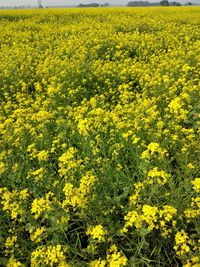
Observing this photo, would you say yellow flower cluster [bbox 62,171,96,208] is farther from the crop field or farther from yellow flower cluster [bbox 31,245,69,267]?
yellow flower cluster [bbox 31,245,69,267]

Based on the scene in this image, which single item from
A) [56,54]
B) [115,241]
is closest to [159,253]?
[115,241]

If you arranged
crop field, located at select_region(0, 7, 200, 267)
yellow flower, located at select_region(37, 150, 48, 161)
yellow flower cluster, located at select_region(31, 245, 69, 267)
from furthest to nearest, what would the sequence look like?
1. yellow flower, located at select_region(37, 150, 48, 161)
2. crop field, located at select_region(0, 7, 200, 267)
3. yellow flower cluster, located at select_region(31, 245, 69, 267)

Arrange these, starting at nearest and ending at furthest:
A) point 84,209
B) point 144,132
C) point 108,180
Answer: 1. point 84,209
2. point 108,180
3. point 144,132

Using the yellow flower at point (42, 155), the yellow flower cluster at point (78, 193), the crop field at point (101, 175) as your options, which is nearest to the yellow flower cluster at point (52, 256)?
the crop field at point (101, 175)

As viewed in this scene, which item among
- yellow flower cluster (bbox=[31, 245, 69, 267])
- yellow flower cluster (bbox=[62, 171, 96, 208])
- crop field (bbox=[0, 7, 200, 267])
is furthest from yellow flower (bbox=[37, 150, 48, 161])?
yellow flower cluster (bbox=[31, 245, 69, 267])

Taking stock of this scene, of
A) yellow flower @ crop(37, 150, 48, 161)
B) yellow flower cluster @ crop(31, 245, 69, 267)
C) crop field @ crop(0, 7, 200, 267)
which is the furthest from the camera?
yellow flower @ crop(37, 150, 48, 161)

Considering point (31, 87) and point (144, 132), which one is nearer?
point (144, 132)

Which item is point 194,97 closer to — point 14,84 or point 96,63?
point 96,63

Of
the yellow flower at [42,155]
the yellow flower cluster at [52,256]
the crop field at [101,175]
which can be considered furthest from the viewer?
the yellow flower at [42,155]

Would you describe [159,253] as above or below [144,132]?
below

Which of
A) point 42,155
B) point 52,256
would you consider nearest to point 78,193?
point 52,256

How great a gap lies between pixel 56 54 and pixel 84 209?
5.54 meters

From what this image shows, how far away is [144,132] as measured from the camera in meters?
3.85

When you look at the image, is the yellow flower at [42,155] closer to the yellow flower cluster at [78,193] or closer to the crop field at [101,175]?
the crop field at [101,175]
